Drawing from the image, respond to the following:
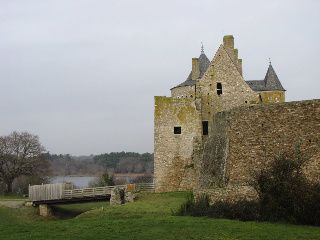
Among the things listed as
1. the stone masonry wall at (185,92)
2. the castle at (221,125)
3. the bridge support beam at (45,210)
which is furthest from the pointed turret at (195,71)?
the bridge support beam at (45,210)

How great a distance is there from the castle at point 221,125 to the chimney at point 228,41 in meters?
0.04

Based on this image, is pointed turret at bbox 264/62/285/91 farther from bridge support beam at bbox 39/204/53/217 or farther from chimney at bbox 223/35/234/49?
bridge support beam at bbox 39/204/53/217

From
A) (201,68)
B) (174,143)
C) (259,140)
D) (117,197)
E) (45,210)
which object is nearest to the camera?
(259,140)

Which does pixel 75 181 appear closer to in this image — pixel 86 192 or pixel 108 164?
pixel 108 164

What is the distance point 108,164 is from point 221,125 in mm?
120694

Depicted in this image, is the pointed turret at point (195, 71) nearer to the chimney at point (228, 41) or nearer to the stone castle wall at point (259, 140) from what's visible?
the chimney at point (228, 41)

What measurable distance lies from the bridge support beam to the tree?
16437 mm

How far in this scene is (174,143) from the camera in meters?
32.4

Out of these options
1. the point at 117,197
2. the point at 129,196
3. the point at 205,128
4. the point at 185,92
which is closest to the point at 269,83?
the point at 185,92

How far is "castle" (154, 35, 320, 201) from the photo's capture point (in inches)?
808

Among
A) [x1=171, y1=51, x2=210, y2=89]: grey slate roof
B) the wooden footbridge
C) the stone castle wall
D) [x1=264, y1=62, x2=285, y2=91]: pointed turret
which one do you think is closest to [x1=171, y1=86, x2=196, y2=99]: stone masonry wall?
[x1=171, y1=51, x2=210, y2=89]: grey slate roof

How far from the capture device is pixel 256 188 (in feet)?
58.9

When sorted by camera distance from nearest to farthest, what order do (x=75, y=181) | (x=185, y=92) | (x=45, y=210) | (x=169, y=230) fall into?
(x=169, y=230) < (x=45, y=210) < (x=185, y=92) < (x=75, y=181)

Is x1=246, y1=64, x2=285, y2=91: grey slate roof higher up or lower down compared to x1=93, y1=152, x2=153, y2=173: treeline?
higher up
